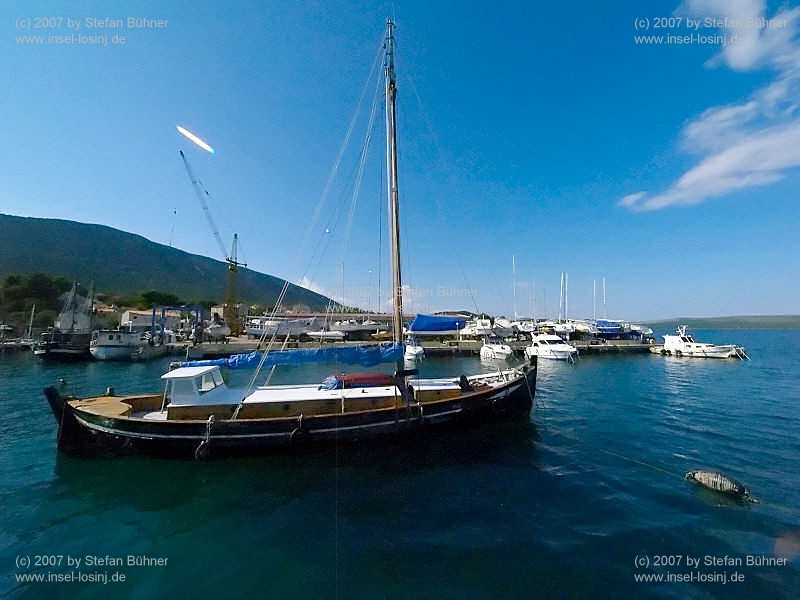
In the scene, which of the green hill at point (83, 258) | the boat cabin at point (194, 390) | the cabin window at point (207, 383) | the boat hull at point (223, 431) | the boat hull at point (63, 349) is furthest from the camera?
the green hill at point (83, 258)

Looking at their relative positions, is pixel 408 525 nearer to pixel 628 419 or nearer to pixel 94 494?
pixel 94 494

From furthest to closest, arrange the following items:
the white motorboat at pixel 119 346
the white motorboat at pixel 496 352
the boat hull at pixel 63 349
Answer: the white motorboat at pixel 496 352 < the white motorboat at pixel 119 346 < the boat hull at pixel 63 349

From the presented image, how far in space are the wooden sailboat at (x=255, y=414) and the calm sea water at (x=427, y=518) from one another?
76 cm

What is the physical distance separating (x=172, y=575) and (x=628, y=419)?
20.1m

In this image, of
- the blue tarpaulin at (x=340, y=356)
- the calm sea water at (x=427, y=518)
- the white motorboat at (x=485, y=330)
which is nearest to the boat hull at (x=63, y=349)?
the calm sea water at (x=427, y=518)

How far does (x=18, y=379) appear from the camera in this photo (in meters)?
27.9

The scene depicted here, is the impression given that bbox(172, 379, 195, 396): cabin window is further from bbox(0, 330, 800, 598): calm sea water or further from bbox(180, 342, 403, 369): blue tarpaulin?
bbox(0, 330, 800, 598): calm sea water

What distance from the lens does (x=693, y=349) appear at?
45188mm

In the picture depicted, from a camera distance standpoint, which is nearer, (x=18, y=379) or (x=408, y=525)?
(x=408, y=525)

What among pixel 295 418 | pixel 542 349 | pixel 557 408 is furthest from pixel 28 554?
pixel 542 349

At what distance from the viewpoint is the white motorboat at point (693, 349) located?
43.1 meters

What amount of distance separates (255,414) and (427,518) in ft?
24.4

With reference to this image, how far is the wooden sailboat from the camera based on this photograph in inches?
456

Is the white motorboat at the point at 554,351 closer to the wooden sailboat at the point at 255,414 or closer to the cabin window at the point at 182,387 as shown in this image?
the wooden sailboat at the point at 255,414
